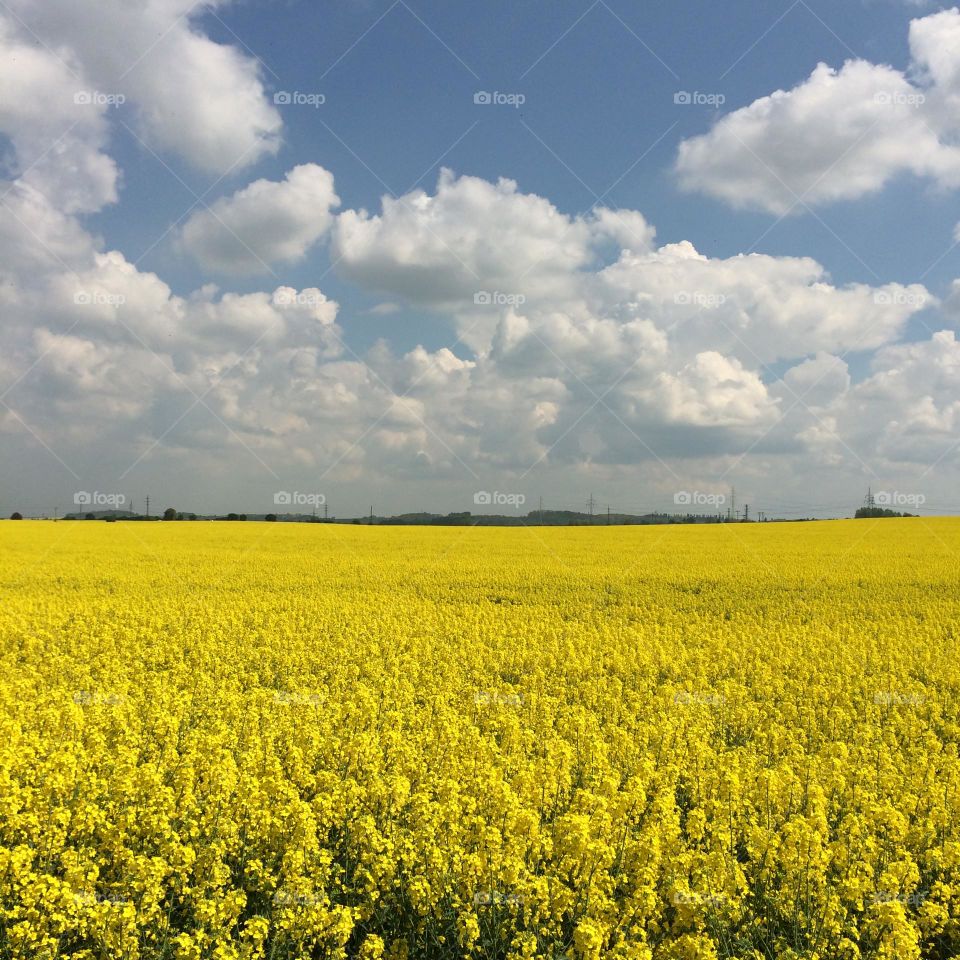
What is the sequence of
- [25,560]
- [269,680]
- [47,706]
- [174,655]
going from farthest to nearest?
[25,560]
[174,655]
[269,680]
[47,706]

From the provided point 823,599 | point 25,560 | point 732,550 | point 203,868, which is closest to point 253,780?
point 203,868

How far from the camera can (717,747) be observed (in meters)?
9.60

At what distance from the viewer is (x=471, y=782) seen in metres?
7.27

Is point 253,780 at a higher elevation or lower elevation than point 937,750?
higher

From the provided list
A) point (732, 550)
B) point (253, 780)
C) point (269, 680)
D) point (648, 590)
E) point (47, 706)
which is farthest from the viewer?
point (732, 550)

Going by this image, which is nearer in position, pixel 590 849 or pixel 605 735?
pixel 590 849

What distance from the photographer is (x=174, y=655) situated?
1383cm

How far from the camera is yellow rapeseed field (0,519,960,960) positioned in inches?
208

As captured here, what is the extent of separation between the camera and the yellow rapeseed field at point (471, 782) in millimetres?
5293

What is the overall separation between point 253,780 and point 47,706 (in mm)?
4723

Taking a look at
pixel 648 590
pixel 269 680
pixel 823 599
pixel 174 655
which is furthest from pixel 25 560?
pixel 823 599

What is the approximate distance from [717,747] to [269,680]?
26.2 feet

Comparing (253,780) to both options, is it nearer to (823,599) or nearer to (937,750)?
(937,750)

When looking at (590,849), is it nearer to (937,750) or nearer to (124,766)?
(124,766)
